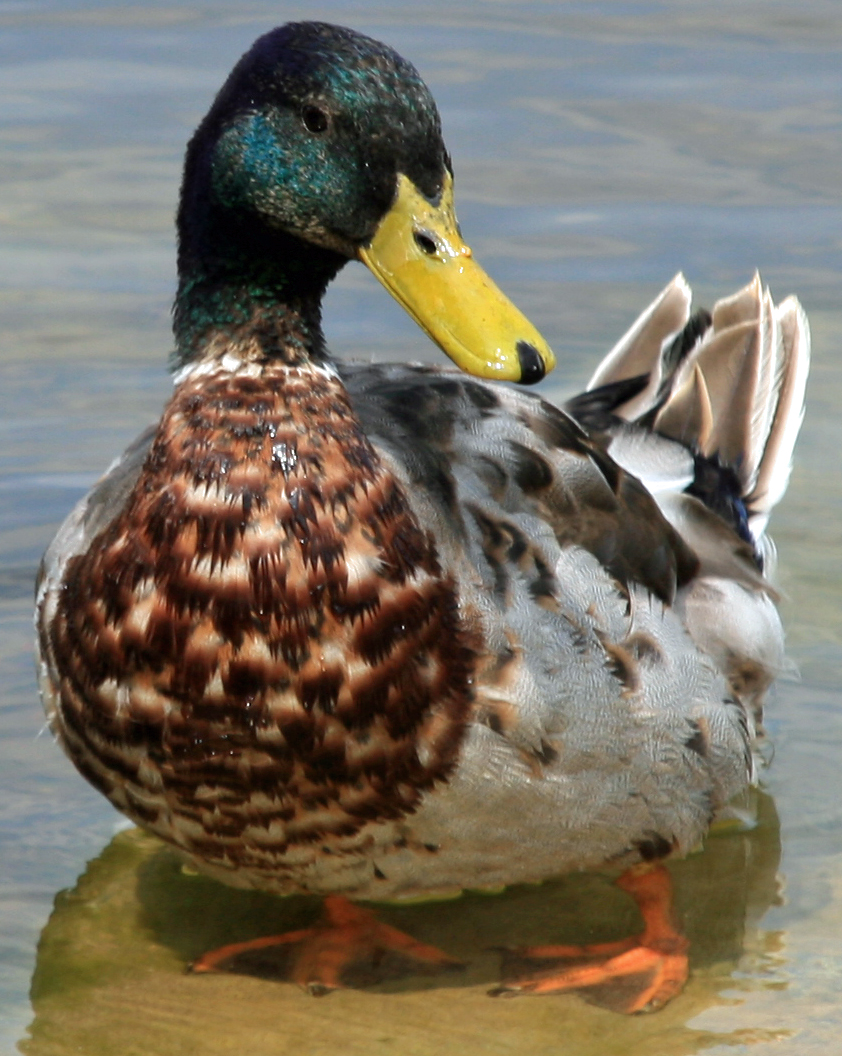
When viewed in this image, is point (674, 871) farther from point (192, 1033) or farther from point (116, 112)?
point (116, 112)

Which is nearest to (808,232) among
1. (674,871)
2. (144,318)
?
(144,318)

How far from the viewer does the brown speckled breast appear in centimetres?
382

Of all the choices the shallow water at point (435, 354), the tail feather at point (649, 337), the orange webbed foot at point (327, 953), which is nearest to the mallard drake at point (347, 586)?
the orange webbed foot at point (327, 953)

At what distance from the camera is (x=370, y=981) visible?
14.9 feet

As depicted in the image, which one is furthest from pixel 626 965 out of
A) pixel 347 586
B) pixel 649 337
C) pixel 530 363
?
pixel 649 337

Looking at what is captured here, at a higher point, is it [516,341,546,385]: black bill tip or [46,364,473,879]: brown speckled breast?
[516,341,546,385]: black bill tip

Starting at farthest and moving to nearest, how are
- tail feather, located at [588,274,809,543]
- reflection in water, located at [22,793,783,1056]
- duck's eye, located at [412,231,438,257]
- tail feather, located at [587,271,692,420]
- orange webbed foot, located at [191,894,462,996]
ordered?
1. tail feather, located at [587,271,692,420]
2. tail feather, located at [588,274,809,543]
3. orange webbed foot, located at [191,894,462,996]
4. reflection in water, located at [22,793,783,1056]
5. duck's eye, located at [412,231,438,257]

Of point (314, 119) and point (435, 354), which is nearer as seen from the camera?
point (314, 119)

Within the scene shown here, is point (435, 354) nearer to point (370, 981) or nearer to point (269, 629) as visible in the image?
point (370, 981)

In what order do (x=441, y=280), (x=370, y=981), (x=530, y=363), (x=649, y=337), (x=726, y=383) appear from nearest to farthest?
(x=530, y=363), (x=441, y=280), (x=370, y=981), (x=726, y=383), (x=649, y=337)

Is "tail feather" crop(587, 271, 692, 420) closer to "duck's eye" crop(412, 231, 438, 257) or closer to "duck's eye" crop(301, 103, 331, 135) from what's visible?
"duck's eye" crop(412, 231, 438, 257)

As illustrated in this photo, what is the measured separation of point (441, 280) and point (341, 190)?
0.90 ft

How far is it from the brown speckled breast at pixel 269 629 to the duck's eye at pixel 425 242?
0.39 metres

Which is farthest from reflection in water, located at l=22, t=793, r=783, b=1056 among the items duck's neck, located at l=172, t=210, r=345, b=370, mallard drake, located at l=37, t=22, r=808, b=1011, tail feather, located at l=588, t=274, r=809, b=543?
duck's neck, located at l=172, t=210, r=345, b=370
